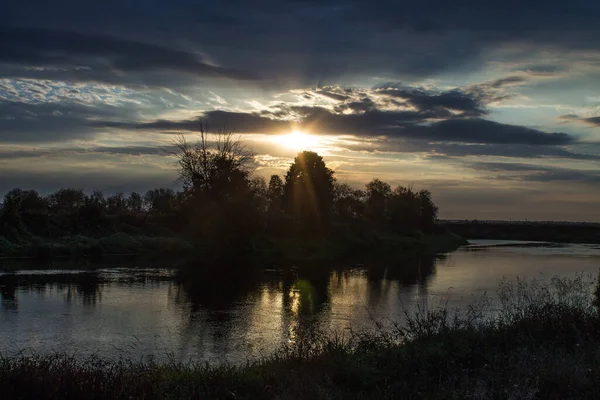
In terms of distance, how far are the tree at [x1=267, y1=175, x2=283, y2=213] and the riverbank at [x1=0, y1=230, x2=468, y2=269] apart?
13696 mm

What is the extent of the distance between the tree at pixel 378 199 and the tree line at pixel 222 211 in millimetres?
338

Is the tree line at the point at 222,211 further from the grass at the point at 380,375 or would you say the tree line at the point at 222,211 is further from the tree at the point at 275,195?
the grass at the point at 380,375

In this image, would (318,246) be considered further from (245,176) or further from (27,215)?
(27,215)

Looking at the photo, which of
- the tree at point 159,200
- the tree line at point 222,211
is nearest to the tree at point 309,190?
the tree line at point 222,211

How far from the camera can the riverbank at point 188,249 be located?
2120 inches

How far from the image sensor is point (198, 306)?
27.4 meters

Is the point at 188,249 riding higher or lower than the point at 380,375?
lower

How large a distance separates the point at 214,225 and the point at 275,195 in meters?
43.5

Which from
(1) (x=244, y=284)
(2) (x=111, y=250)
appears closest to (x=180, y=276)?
(1) (x=244, y=284)

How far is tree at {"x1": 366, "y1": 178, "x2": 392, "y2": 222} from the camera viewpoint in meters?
99.1

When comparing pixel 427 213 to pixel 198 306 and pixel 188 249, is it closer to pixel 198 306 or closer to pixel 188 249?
pixel 188 249

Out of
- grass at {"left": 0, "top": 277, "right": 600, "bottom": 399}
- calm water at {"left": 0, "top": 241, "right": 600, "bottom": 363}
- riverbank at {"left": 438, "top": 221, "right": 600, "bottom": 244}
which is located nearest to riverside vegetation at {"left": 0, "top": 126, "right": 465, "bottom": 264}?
calm water at {"left": 0, "top": 241, "right": 600, "bottom": 363}

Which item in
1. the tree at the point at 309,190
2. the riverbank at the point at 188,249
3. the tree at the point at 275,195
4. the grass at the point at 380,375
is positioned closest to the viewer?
the grass at the point at 380,375

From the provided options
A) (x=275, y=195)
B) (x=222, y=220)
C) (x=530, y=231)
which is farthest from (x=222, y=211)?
(x=530, y=231)
